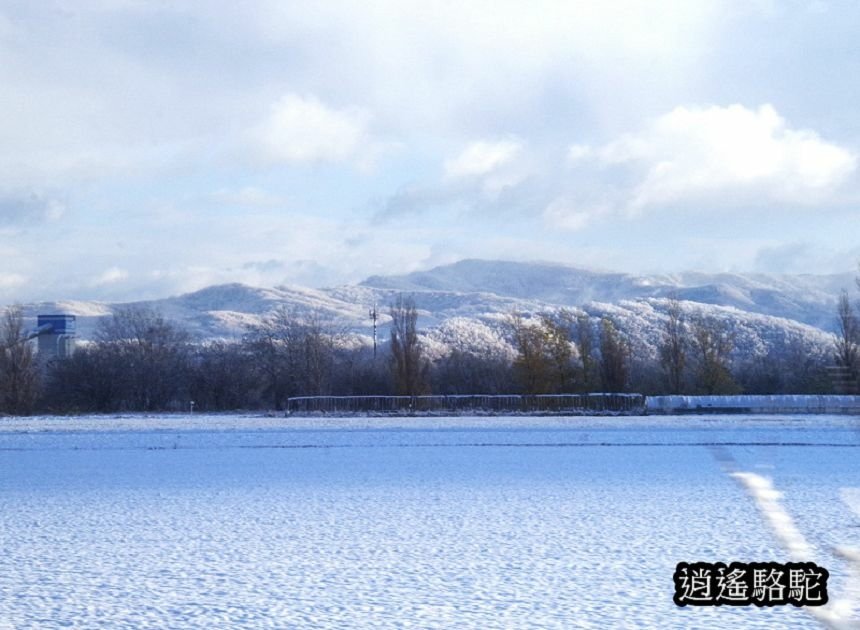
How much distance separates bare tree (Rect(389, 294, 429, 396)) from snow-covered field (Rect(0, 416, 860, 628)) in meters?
23.0

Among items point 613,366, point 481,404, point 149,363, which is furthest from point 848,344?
point 149,363

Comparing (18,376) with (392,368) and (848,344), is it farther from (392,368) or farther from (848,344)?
(848,344)

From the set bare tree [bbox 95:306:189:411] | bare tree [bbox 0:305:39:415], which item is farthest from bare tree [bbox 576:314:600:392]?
bare tree [bbox 0:305:39:415]

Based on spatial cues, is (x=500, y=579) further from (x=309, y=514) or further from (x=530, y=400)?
(x=530, y=400)

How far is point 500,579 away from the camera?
9461 mm

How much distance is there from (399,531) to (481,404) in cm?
3316

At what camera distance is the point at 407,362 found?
159 ft

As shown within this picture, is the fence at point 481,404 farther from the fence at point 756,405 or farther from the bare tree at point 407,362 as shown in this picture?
the bare tree at point 407,362

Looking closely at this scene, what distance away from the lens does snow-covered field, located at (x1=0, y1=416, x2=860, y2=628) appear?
331 inches

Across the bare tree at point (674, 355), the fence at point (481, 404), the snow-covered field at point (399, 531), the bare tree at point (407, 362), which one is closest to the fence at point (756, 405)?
the fence at point (481, 404)

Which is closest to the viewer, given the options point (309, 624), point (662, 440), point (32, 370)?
point (309, 624)

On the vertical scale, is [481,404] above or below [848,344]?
below

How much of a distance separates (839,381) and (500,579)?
4306 centimetres

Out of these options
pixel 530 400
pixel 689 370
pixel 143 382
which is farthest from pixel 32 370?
pixel 689 370
